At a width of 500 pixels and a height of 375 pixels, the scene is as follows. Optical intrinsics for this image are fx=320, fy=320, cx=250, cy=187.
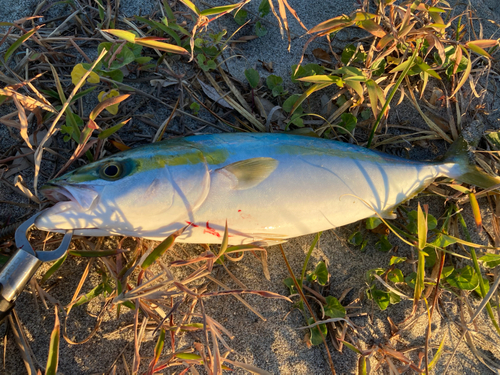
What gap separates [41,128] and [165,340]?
149cm

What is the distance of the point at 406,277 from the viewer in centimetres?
204

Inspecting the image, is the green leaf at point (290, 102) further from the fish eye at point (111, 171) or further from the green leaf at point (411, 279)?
the green leaf at point (411, 279)

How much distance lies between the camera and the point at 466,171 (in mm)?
1977

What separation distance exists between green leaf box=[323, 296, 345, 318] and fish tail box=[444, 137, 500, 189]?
1.06m

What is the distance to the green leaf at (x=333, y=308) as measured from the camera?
190cm

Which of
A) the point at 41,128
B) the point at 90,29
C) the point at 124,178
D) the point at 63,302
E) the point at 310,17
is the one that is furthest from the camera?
the point at 310,17

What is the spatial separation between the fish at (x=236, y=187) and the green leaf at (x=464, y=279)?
21.7 inches

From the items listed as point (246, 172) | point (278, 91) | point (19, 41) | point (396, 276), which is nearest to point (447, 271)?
point (396, 276)

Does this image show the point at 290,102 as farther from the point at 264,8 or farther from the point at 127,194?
the point at 127,194

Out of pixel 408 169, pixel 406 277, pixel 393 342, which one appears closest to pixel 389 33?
pixel 408 169

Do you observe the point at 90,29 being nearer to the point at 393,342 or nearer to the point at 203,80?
the point at 203,80

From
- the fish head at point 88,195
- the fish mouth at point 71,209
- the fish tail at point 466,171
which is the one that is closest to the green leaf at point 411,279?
the fish tail at point 466,171

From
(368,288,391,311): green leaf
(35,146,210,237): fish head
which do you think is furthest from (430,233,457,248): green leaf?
(35,146,210,237): fish head

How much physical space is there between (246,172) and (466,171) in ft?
4.60
